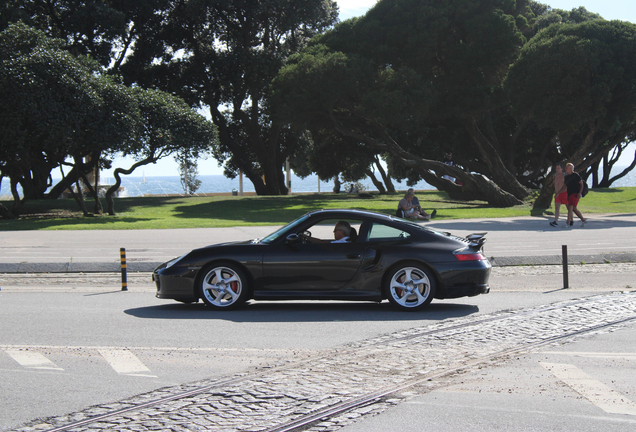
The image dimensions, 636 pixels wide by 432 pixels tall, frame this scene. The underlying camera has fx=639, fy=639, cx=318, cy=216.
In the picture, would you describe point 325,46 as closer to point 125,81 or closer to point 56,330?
point 125,81

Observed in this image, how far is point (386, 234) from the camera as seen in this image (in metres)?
8.20

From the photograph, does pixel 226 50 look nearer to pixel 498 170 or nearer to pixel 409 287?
pixel 498 170

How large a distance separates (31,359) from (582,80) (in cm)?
2831

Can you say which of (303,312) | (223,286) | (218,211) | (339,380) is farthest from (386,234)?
(218,211)

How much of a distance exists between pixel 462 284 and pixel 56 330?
4797 mm

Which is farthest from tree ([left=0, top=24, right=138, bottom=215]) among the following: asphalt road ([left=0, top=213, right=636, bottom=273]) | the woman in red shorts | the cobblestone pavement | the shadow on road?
the cobblestone pavement

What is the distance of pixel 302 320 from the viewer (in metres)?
7.68

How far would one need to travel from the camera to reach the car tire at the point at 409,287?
800 centimetres

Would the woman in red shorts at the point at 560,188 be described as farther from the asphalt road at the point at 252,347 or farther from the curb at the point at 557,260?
the asphalt road at the point at 252,347

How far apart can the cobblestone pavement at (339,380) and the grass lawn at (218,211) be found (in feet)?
57.2

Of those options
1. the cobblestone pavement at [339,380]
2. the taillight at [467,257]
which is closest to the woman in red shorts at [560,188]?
the taillight at [467,257]

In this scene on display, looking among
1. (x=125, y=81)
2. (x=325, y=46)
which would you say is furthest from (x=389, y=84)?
(x=125, y=81)

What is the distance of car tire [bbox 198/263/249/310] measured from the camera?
816cm

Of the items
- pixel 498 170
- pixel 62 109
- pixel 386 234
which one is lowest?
pixel 386 234
